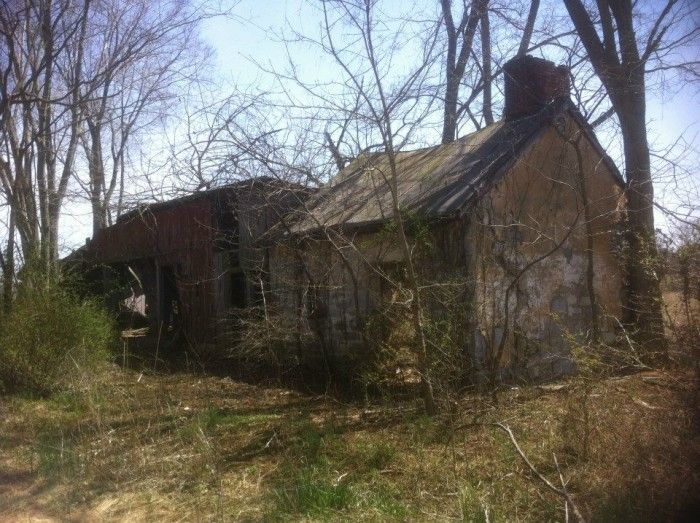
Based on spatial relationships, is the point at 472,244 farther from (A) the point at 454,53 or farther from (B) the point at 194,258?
(B) the point at 194,258

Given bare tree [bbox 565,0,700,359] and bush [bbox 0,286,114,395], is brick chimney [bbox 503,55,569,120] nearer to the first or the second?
bare tree [bbox 565,0,700,359]

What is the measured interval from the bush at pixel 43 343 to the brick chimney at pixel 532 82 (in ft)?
27.9

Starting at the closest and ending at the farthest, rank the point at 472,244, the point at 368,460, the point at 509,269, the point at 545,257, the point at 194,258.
Result: the point at 368,460 < the point at 545,257 < the point at 472,244 < the point at 509,269 < the point at 194,258

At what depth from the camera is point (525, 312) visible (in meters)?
9.65

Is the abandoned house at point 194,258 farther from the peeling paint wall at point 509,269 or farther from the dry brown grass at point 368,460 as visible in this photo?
the dry brown grass at point 368,460

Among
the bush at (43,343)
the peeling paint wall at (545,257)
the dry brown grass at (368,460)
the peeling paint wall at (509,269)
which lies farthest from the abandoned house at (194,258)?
the dry brown grass at (368,460)

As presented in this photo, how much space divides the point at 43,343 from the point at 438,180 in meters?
6.73

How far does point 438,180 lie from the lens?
10.4 meters

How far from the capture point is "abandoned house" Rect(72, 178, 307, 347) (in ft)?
42.4

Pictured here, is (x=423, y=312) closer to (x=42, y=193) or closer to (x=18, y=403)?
(x=18, y=403)

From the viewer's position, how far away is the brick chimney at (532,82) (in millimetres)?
11320

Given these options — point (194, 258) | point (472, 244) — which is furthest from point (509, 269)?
point (194, 258)

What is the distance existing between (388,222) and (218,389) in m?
4.00

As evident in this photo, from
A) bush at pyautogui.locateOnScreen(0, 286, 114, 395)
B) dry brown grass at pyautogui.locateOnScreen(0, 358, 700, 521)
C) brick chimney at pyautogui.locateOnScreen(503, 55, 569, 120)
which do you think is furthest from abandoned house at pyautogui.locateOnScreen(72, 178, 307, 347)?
dry brown grass at pyautogui.locateOnScreen(0, 358, 700, 521)
